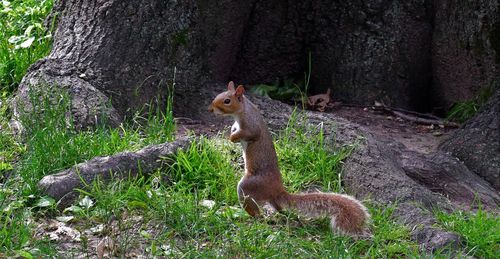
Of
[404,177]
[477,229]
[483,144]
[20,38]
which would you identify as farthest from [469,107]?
[20,38]

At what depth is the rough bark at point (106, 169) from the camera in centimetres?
516

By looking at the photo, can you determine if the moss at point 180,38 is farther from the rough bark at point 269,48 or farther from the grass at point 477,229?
the grass at point 477,229

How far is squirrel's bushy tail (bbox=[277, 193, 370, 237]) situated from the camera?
4.90 meters

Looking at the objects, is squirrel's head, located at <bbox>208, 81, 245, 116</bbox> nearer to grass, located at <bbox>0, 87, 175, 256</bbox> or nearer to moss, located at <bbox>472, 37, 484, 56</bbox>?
grass, located at <bbox>0, 87, 175, 256</bbox>

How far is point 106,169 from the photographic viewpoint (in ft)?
17.3

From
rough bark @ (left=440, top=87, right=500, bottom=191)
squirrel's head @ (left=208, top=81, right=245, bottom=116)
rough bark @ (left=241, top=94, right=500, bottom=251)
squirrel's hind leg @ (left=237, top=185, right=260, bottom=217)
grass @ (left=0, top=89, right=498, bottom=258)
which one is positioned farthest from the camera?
rough bark @ (left=440, top=87, right=500, bottom=191)

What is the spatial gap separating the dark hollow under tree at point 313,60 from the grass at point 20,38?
12.1 inches

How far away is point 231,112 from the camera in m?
5.26

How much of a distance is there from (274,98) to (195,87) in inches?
31.9

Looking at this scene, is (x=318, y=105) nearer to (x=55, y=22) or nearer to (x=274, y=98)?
(x=274, y=98)

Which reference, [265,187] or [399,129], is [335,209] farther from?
[399,129]

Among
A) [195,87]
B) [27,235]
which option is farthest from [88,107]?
[27,235]

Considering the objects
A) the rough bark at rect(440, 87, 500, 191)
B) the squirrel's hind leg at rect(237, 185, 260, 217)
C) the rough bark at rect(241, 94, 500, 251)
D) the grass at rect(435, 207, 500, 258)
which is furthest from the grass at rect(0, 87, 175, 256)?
the rough bark at rect(440, 87, 500, 191)

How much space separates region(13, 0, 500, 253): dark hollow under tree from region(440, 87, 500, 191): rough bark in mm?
15
